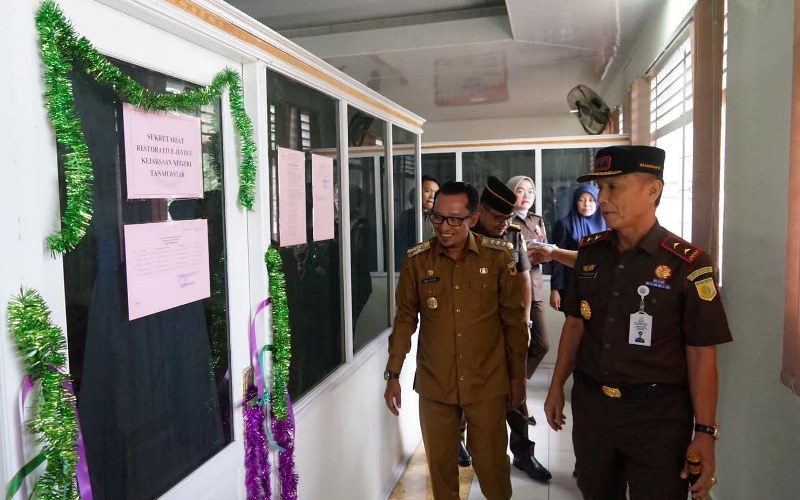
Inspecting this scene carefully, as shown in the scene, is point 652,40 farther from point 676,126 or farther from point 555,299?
point 555,299

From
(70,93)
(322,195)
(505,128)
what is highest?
(505,128)

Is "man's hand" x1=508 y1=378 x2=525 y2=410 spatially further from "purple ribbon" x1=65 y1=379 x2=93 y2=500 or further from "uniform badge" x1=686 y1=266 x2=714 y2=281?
"purple ribbon" x1=65 y1=379 x2=93 y2=500

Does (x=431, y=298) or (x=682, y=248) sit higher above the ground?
(x=682, y=248)

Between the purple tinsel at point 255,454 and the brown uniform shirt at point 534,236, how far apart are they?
206 centimetres

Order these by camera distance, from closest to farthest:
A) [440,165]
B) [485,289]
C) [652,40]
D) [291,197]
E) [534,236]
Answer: [291,197], [485,289], [534,236], [652,40], [440,165]

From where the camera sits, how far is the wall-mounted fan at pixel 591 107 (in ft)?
15.6

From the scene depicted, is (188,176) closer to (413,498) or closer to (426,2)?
(413,498)

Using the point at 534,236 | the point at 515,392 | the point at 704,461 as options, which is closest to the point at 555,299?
the point at 534,236

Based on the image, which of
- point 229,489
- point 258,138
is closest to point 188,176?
point 258,138

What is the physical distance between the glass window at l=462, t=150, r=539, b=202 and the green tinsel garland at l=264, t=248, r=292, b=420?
366 centimetres

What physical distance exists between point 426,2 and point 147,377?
151 inches

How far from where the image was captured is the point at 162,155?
1130 millimetres

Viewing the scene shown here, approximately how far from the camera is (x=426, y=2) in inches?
162

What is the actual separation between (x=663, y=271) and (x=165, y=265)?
1366 millimetres
